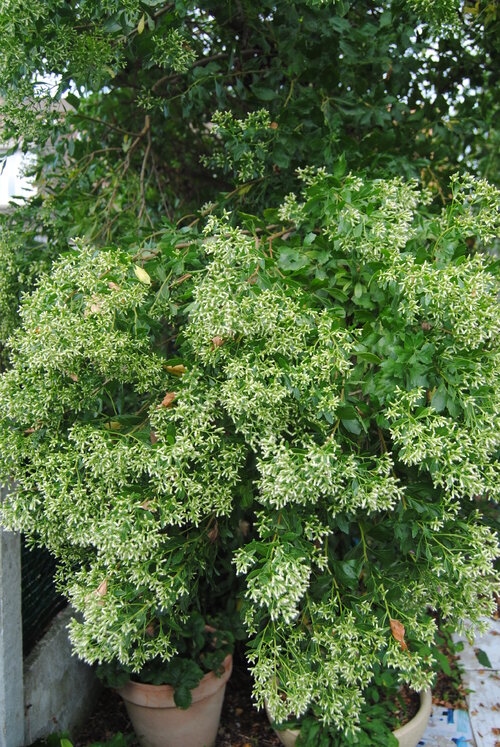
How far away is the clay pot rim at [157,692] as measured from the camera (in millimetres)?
2742

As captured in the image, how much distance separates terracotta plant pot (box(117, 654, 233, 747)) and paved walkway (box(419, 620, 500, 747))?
99 centimetres

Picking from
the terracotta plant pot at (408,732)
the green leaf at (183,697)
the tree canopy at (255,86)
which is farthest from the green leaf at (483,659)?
the tree canopy at (255,86)

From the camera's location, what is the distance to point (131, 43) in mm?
2385

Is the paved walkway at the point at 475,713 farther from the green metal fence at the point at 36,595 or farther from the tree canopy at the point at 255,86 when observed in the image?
the tree canopy at the point at 255,86

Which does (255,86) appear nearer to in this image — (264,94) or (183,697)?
(264,94)

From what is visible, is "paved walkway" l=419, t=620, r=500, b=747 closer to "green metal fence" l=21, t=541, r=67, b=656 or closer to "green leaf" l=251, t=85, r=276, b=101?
"green metal fence" l=21, t=541, r=67, b=656

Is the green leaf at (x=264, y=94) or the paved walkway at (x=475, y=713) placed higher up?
the green leaf at (x=264, y=94)

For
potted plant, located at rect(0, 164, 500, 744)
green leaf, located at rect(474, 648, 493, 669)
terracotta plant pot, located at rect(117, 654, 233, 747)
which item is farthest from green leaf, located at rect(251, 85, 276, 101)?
green leaf, located at rect(474, 648, 493, 669)

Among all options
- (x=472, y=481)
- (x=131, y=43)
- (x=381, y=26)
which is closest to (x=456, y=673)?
(x=472, y=481)

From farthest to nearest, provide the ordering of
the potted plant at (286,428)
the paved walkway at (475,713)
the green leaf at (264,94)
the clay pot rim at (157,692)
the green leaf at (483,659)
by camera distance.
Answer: the green leaf at (483,659), the paved walkway at (475,713), the clay pot rim at (157,692), the green leaf at (264,94), the potted plant at (286,428)

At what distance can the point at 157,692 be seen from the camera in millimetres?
2742

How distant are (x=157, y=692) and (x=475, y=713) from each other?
1614 millimetres

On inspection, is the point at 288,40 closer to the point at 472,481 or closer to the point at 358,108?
the point at 358,108

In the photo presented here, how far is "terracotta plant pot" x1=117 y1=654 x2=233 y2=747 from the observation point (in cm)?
276
